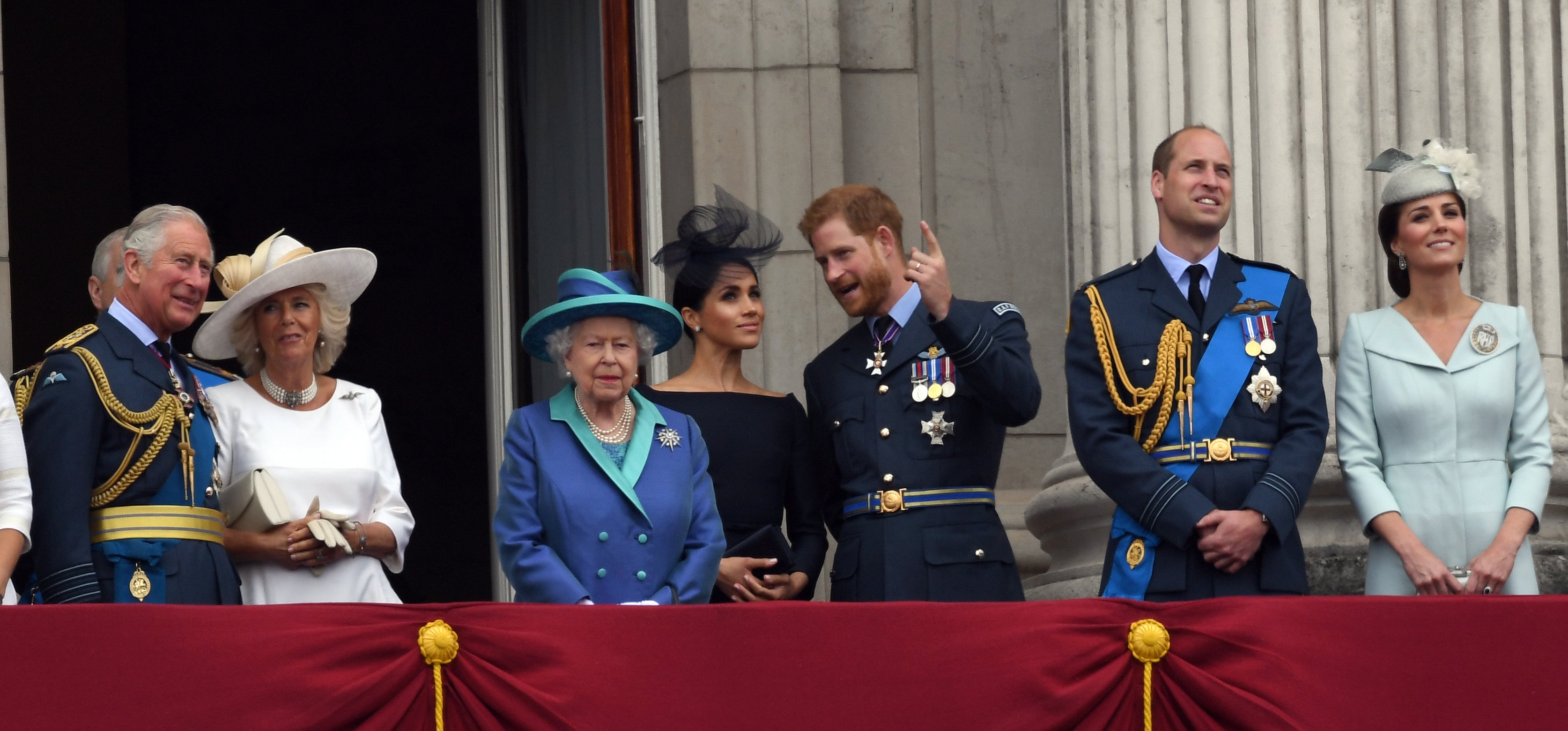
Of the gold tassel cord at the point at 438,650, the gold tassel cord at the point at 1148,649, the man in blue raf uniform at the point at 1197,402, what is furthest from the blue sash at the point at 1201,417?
the gold tassel cord at the point at 438,650

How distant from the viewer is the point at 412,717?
388 centimetres

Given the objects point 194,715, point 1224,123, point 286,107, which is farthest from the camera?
point 286,107

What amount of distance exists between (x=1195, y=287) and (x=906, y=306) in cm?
70

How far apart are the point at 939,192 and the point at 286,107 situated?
5.51 meters

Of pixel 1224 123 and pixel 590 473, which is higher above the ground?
pixel 1224 123

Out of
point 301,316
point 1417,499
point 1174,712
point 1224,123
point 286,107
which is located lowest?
point 1174,712

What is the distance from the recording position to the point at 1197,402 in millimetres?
4742

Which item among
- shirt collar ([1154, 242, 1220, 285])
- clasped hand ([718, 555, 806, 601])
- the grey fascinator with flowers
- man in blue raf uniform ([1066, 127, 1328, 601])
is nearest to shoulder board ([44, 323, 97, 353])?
clasped hand ([718, 555, 806, 601])

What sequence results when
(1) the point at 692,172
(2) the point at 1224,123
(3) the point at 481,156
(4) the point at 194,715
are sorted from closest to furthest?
(4) the point at 194,715, (2) the point at 1224,123, (1) the point at 692,172, (3) the point at 481,156

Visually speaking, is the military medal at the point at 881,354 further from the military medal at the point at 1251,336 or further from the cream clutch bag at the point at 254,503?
the cream clutch bag at the point at 254,503

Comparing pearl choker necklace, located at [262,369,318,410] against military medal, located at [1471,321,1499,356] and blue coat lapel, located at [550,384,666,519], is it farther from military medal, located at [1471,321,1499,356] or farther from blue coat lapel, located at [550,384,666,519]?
military medal, located at [1471,321,1499,356]

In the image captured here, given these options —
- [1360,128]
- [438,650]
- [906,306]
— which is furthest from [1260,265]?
[438,650]

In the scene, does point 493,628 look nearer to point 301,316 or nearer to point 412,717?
point 412,717

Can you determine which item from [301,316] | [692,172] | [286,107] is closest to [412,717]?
[301,316]
